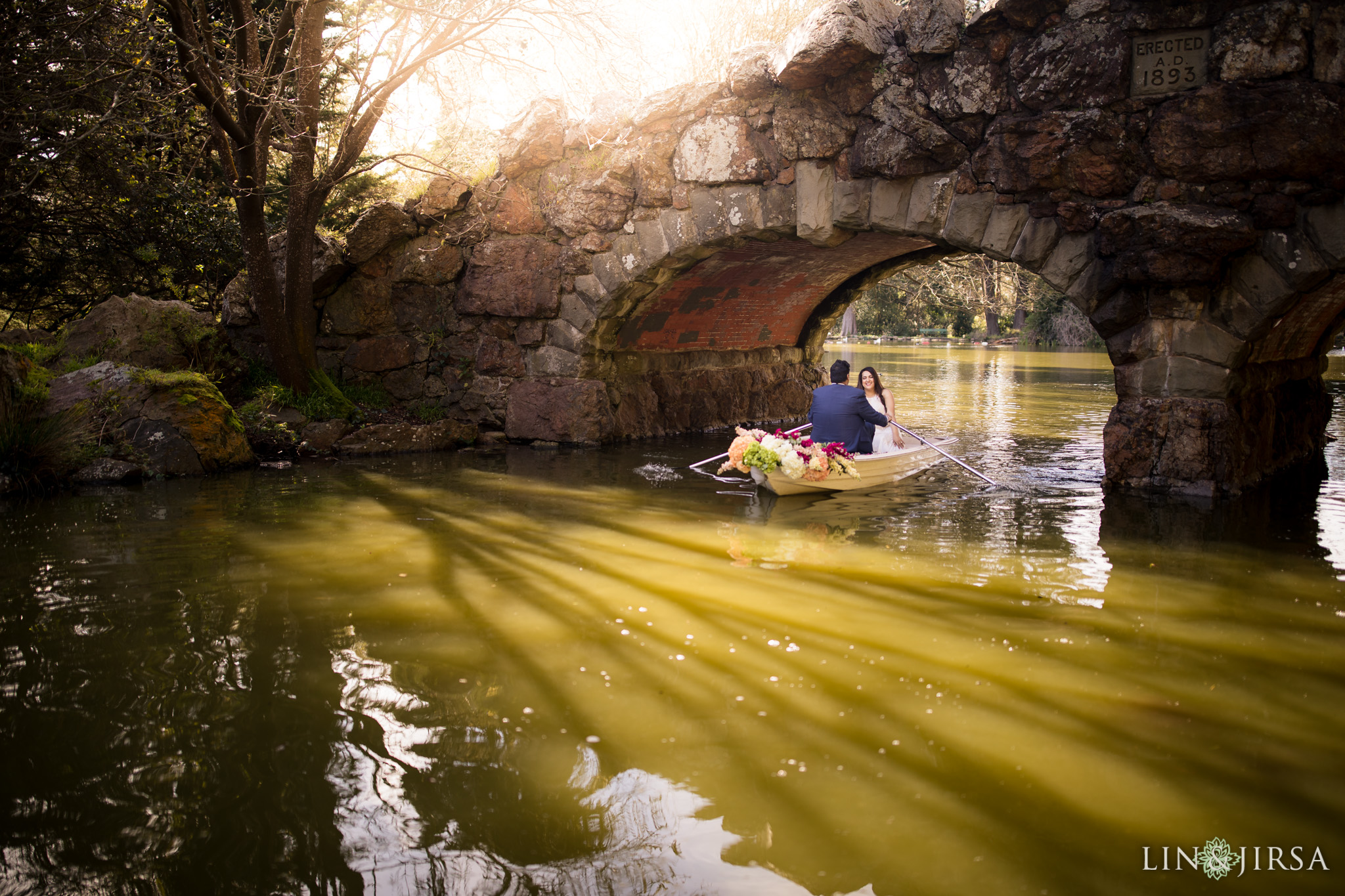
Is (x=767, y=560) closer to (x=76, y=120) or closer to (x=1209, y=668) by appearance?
(x=1209, y=668)

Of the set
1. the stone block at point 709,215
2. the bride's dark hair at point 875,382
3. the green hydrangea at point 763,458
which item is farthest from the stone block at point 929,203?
the green hydrangea at point 763,458

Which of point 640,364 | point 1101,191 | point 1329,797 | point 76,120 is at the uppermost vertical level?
point 76,120

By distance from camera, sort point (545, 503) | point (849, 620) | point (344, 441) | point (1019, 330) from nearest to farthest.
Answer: point (849, 620), point (545, 503), point (344, 441), point (1019, 330)

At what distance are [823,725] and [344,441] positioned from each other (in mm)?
8052

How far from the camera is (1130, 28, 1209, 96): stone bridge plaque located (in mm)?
6965

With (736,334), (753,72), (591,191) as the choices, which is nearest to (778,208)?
(753,72)

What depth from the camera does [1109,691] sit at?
353cm

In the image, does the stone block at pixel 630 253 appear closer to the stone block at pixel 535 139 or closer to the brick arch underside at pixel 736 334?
the brick arch underside at pixel 736 334

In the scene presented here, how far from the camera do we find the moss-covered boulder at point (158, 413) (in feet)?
27.1

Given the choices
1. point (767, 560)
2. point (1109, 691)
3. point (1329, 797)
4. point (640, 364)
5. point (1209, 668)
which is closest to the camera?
point (1329, 797)

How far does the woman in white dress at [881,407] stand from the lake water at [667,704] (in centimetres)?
237

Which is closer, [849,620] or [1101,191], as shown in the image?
[849,620]

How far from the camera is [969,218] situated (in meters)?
8.08

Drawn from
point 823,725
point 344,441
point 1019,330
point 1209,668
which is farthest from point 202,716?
point 1019,330
